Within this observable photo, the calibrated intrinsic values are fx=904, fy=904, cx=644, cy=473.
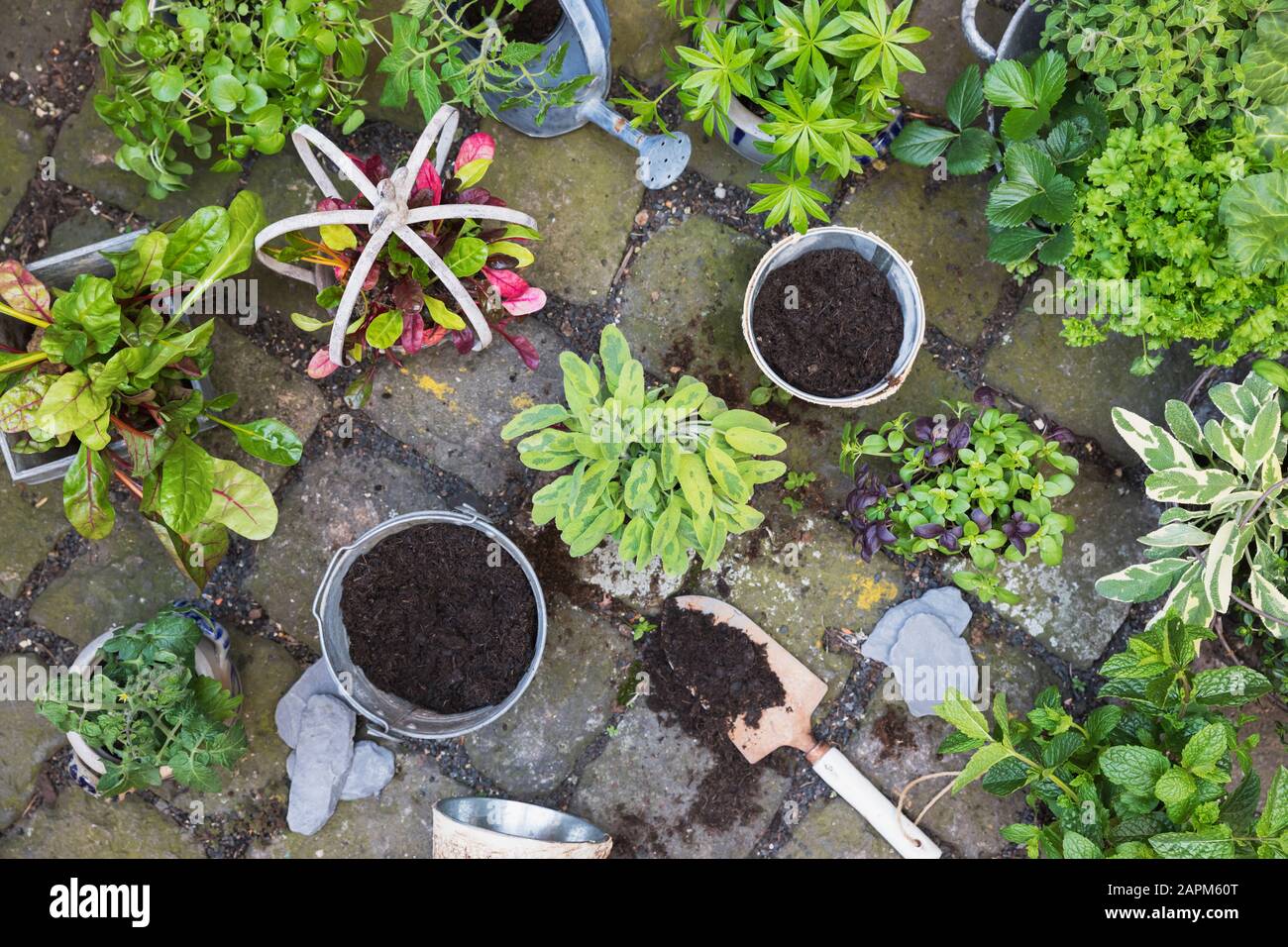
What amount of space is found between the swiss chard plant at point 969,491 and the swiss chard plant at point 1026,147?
42 centimetres

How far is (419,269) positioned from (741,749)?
62.9 inches

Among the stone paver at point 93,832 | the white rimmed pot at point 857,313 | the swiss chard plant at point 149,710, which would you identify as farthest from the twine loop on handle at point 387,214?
the stone paver at point 93,832

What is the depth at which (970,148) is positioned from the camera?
94.7 inches

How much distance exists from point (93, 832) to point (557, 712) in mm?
1365

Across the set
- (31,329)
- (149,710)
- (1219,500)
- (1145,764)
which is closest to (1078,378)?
(1219,500)

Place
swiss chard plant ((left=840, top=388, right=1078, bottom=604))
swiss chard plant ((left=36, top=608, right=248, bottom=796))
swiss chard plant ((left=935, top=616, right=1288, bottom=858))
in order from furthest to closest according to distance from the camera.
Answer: swiss chard plant ((left=840, top=388, right=1078, bottom=604))
swiss chard plant ((left=36, top=608, right=248, bottom=796))
swiss chard plant ((left=935, top=616, right=1288, bottom=858))

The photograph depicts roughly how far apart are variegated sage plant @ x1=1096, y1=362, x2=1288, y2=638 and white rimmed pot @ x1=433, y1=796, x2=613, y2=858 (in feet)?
5.05

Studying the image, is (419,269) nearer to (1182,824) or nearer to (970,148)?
(970,148)

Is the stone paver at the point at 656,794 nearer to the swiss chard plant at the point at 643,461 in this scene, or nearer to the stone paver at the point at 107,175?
the swiss chard plant at the point at 643,461

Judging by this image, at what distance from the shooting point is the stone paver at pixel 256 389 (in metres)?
2.66

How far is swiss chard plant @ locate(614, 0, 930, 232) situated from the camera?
2045 millimetres

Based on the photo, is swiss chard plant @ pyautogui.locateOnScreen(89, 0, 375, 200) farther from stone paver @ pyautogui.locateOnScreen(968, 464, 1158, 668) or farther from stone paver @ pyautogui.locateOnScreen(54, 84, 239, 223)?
stone paver @ pyautogui.locateOnScreen(968, 464, 1158, 668)

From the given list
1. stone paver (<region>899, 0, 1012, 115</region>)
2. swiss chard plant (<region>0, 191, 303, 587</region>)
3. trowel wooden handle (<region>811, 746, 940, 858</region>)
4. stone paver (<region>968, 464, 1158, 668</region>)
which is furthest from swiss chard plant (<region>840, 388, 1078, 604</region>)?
swiss chard plant (<region>0, 191, 303, 587</region>)
